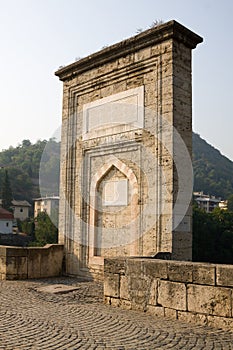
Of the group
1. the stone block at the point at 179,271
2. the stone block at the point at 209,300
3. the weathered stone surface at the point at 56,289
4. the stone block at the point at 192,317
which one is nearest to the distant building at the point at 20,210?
the weathered stone surface at the point at 56,289

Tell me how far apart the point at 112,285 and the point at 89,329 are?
166cm

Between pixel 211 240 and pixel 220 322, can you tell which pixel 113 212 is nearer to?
pixel 220 322

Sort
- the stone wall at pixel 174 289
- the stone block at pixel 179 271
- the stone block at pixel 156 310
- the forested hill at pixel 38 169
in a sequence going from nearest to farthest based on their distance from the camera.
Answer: the stone wall at pixel 174 289 < the stone block at pixel 179 271 < the stone block at pixel 156 310 < the forested hill at pixel 38 169

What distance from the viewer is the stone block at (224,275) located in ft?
16.8

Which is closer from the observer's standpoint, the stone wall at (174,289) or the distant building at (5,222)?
the stone wall at (174,289)

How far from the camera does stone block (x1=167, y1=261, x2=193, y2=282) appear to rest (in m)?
5.59

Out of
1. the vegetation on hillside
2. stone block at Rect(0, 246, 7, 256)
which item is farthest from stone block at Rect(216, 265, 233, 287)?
the vegetation on hillside

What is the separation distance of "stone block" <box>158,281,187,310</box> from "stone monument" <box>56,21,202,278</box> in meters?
2.29

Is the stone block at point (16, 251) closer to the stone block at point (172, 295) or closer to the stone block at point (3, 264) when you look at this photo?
the stone block at point (3, 264)

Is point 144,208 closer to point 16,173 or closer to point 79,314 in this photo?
point 79,314

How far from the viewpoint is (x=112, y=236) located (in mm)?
9906

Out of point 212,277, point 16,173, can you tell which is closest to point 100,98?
point 212,277

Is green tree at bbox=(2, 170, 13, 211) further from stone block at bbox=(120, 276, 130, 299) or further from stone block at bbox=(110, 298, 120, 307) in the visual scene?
stone block at bbox=(120, 276, 130, 299)

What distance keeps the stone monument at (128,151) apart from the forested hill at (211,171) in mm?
96399
